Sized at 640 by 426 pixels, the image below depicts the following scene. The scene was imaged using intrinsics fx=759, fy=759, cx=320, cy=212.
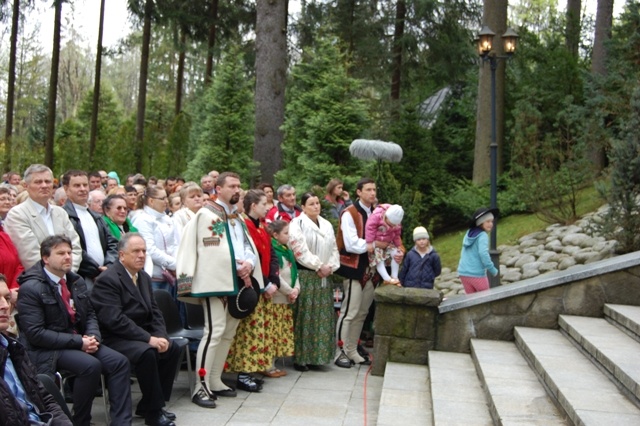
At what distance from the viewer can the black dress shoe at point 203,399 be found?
19.7 ft

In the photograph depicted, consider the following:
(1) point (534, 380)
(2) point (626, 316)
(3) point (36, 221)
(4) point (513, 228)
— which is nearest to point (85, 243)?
(3) point (36, 221)

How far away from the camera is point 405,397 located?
602 cm

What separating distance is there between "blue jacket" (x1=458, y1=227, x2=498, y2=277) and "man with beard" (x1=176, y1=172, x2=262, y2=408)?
288 cm

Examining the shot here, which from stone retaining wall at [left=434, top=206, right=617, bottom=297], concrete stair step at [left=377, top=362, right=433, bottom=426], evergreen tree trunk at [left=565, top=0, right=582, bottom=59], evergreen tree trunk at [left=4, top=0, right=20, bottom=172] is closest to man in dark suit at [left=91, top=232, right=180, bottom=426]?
concrete stair step at [left=377, top=362, right=433, bottom=426]

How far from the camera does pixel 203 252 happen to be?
618cm

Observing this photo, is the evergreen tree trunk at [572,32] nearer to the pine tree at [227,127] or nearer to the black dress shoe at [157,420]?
the pine tree at [227,127]

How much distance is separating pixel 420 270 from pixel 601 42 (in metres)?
11.5

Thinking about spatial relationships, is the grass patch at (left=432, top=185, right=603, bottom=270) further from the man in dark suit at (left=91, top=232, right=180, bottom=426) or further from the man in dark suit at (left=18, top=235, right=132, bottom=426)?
the man in dark suit at (left=18, top=235, right=132, bottom=426)

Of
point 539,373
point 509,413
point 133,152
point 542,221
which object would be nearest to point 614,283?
point 539,373

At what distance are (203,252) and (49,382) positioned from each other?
2.13 metres

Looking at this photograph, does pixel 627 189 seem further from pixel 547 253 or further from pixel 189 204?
pixel 189 204

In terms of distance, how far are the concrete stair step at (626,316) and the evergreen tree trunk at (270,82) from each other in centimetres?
808

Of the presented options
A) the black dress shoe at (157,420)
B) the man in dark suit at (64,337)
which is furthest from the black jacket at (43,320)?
the black dress shoe at (157,420)

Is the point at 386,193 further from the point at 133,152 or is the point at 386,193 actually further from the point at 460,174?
the point at 133,152
